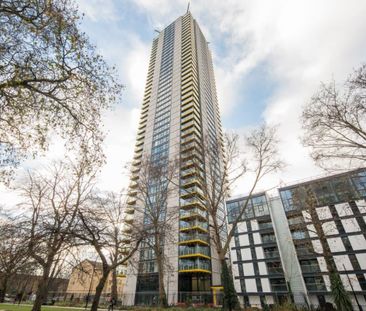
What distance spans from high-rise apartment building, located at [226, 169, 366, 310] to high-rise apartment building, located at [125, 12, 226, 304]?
564 cm

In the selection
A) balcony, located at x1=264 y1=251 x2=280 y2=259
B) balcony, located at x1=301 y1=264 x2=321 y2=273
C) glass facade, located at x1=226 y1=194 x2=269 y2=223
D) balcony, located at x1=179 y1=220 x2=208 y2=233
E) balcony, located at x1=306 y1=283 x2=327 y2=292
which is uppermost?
glass facade, located at x1=226 y1=194 x2=269 y2=223

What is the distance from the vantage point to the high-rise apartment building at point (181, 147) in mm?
25984

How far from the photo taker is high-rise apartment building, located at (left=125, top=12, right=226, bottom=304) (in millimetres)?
25984

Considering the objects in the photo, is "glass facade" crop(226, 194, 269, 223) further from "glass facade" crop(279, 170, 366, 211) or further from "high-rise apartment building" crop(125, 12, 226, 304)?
"high-rise apartment building" crop(125, 12, 226, 304)

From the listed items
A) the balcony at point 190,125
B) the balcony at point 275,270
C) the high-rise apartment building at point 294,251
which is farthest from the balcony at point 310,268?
the balcony at point 190,125

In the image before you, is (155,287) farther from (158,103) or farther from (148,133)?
(158,103)

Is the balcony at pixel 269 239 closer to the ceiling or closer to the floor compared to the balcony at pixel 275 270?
closer to the ceiling

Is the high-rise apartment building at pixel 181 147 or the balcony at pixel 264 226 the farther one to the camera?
the balcony at pixel 264 226

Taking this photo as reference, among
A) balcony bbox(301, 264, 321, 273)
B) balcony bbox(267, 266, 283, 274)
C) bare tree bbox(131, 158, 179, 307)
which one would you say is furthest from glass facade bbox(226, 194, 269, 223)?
bare tree bbox(131, 158, 179, 307)

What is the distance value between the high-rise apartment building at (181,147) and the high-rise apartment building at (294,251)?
5.64 m

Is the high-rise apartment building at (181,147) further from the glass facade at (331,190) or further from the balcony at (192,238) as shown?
the glass facade at (331,190)

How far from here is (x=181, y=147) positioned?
27.2m

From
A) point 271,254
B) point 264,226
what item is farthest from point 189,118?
point 271,254

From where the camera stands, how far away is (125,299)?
31562mm
